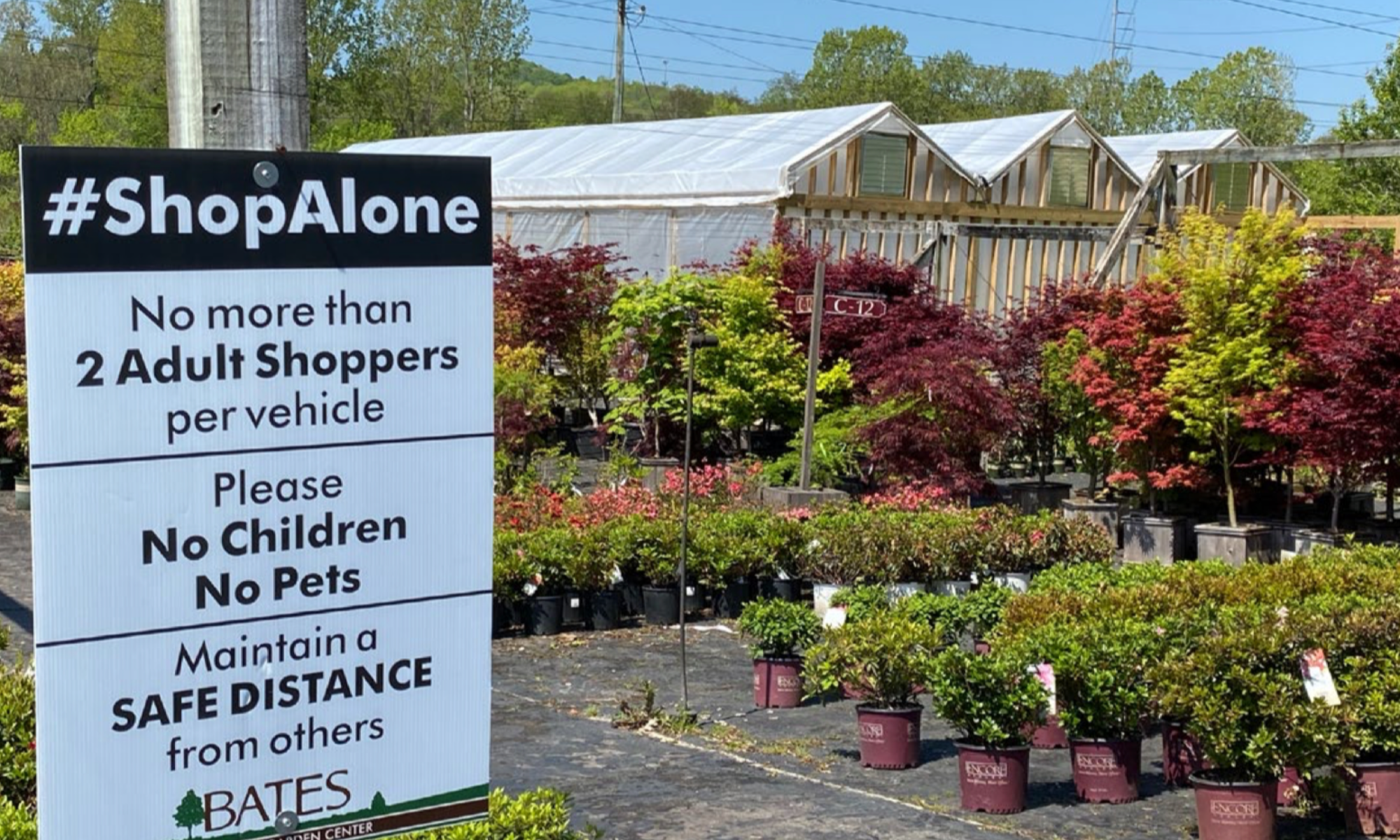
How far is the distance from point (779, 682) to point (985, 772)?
221 cm

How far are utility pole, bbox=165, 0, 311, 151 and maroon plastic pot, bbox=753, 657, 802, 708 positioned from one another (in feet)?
21.5

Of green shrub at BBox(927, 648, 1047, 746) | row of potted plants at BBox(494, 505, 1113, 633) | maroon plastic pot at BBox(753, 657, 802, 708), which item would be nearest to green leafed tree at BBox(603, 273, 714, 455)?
row of potted plants at BBox(494, 505, 1113, 633)

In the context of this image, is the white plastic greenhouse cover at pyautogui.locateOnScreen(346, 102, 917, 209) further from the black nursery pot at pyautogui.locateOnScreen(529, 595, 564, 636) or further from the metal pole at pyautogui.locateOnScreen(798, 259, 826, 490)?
the black nursery pot at pyautogui.locateOnScreen(529, 595, 564, 636)

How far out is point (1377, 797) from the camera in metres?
6.73

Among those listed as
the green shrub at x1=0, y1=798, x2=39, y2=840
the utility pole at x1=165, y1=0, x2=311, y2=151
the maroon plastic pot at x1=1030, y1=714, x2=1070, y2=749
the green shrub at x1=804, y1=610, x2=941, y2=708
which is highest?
the utility pole at x1=165, y1=0, x2=311, y2=151

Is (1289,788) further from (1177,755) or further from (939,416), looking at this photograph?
(939,416)

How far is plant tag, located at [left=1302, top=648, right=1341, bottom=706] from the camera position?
21.6 feet

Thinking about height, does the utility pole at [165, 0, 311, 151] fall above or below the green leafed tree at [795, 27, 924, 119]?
below

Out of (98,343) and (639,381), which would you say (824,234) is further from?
(98,343)

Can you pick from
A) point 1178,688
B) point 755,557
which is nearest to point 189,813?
point 1178,688

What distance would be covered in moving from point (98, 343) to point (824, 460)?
1309cm

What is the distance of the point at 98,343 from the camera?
7.38 feet

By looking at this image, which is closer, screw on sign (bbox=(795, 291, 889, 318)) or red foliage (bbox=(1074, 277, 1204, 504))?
red foliage (bbox=(1074, 277, 1204, 504))

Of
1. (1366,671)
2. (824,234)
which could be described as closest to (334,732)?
(1366,671)
